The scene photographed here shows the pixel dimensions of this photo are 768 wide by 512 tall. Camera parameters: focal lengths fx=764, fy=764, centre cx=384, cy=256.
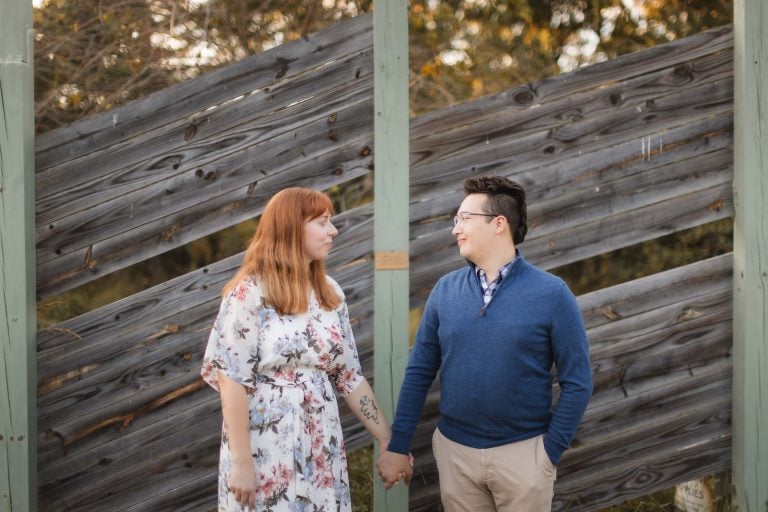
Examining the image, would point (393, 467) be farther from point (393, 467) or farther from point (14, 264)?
point (14, 264)

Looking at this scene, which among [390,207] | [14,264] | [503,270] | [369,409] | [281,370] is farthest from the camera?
[390,207]

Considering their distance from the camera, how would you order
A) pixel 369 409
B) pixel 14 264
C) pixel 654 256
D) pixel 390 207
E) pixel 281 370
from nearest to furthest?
pixel 281 370 → pixel 369 409 → pixel 14 264 → pixel 390 207 → pixel 654 256

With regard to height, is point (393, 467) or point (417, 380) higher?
point (417, 380)

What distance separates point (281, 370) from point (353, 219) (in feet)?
3.12

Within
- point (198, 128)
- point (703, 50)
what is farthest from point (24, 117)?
point (703, 50)

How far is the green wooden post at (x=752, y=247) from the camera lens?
10.6 feet

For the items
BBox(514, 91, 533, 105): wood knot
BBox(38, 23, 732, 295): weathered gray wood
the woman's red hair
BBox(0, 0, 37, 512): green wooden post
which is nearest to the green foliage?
BBox(38, 23, 732, 295): weathered gray wood

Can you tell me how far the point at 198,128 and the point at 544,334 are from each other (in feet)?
5.60

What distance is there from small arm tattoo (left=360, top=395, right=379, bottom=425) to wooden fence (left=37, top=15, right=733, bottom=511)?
534 mm

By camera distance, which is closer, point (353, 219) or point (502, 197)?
point (502, 197)

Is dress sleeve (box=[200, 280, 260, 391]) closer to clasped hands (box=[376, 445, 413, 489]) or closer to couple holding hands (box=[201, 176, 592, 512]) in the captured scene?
couple holding hands (box=[201, 176, 592, 512])

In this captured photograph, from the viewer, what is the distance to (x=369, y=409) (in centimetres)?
274

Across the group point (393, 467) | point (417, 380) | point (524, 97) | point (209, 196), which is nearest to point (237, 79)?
point (209, 196)

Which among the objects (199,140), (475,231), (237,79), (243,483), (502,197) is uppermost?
(237,79)
